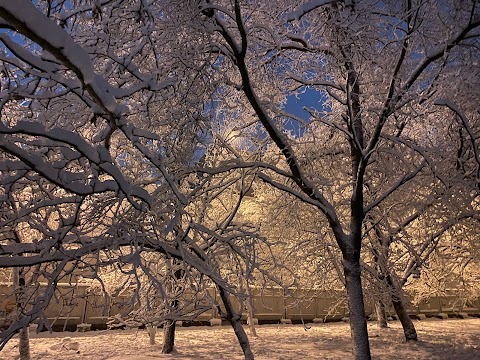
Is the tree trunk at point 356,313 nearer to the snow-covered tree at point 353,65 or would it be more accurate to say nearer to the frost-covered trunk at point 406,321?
the snow-covered tree at point 353,65

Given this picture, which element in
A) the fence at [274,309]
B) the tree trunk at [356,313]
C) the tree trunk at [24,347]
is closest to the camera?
the tree trunk at [356,313]

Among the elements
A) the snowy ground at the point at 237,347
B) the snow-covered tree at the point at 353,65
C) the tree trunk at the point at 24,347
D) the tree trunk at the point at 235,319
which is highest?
the snow-covered tree at the point at 353,65

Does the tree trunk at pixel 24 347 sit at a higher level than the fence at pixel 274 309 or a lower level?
lower

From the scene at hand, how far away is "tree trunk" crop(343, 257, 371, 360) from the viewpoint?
6789mm

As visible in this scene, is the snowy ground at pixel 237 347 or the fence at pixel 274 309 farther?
the fence at pixel 274 309

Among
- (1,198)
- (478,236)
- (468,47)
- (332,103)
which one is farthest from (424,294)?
(1,198)

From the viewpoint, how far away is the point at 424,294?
15.6 m

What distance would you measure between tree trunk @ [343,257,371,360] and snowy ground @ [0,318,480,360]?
3256mm

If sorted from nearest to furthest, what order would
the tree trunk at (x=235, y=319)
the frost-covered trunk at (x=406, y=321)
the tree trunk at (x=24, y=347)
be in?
1. the tree trunk at (x=235, y=319)
2. the tree trunk at (x=24, y=347)
3. the frost-covered trunk at (x=406, y=321)

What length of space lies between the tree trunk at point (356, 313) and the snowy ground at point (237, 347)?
3.26m

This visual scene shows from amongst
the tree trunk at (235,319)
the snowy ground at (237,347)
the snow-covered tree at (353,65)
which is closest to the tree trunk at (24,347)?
the snowy ground at (237,347)

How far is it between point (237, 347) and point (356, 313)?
5537 mm

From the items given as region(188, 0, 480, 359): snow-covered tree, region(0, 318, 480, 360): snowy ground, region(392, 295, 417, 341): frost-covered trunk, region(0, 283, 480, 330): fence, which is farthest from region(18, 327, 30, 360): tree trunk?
region(392, 295, 417, 341): frost-covered trunk

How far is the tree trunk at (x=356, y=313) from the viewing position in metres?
6.79
